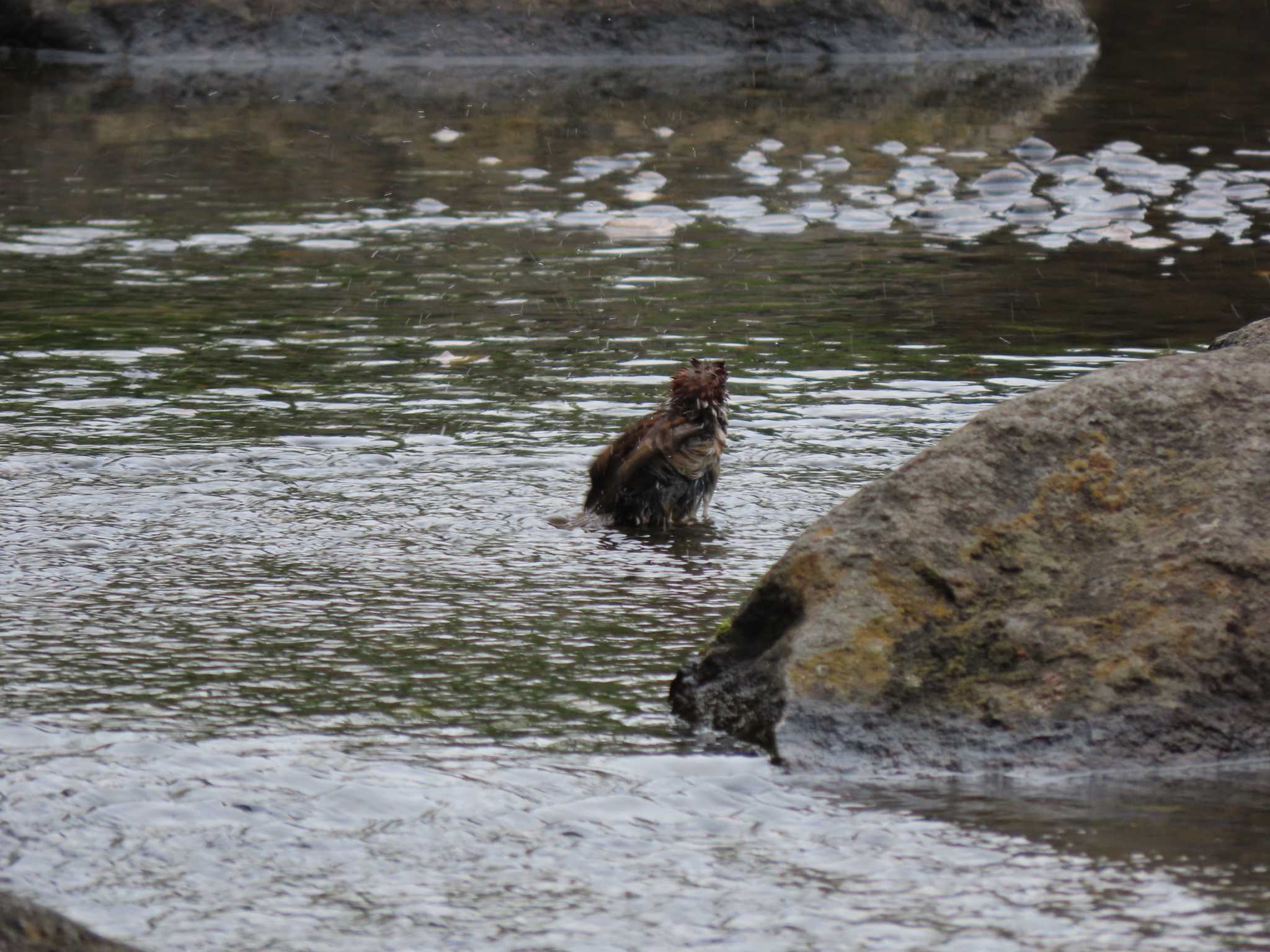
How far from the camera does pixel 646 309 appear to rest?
1116 cm

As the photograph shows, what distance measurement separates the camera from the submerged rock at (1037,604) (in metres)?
4.62

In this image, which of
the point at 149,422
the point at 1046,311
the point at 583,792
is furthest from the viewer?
the point at 1046,311

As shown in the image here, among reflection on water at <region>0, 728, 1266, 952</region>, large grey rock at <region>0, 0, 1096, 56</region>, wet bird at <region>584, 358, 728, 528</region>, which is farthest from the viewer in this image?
large grey rock at <region>0, 0, 1096, 56</region>

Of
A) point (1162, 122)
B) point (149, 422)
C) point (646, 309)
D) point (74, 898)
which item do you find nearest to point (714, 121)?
point (1162, 122)

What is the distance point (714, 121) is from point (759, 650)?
1438 centimetres

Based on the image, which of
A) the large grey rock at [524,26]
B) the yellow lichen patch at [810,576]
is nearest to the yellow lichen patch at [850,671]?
the yellow lichen patch at [810,576]

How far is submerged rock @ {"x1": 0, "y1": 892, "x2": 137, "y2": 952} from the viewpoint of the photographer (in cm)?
325

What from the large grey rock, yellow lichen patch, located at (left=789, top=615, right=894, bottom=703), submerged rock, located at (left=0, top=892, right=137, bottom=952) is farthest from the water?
the large grey rock

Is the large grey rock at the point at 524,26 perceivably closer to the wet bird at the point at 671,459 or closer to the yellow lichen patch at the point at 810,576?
the wet bird at the point at 671,459

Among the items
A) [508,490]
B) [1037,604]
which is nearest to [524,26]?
[508,490]

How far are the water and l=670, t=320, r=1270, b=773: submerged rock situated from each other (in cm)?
17

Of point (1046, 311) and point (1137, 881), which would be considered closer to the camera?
point (1137, 881)

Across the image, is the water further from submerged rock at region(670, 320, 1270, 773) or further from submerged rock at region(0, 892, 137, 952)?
submerged rock at region(0, 892, 137, 952)

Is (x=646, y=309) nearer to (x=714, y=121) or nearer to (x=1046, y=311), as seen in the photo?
(x=1046, y=311)
